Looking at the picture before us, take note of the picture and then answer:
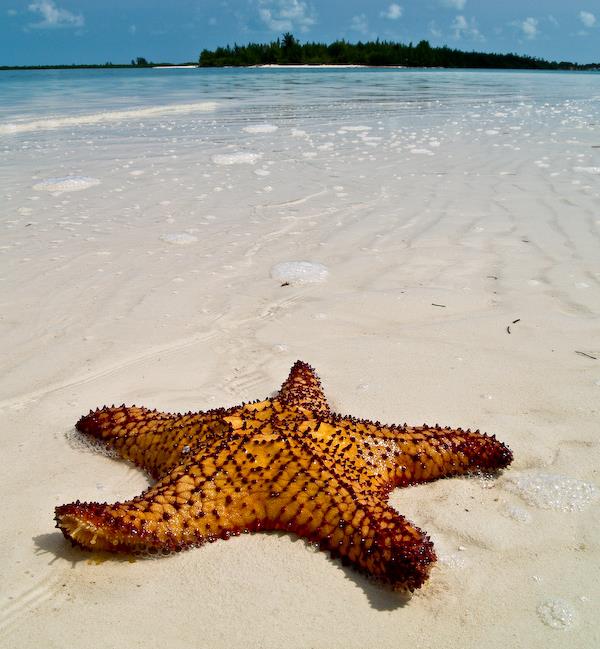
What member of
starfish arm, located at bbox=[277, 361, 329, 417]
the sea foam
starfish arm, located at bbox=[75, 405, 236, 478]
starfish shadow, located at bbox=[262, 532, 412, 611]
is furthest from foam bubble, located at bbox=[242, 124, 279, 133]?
starfish shadow, located at bbox=[262, 532, 412, 611]

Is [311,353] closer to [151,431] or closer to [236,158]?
[151,431]

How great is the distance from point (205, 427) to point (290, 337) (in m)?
1.75

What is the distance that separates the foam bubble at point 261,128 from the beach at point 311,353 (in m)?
2.99

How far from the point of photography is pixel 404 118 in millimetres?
15398

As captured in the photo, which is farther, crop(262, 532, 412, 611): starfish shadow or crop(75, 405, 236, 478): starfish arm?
crop(75, 405, 236, 478): starfish arm

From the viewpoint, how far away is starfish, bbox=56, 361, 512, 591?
2.17m

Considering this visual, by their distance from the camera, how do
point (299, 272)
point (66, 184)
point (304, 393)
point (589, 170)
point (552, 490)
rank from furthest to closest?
1. point (589, 170)
2. point (66, 184)
3. point (299, 272)
4. point (304, 393)
5. point (552, 490)

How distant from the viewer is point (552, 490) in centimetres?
274

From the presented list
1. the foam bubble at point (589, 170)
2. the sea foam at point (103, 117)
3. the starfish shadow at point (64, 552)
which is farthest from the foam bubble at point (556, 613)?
the sea foam at point (103, 117)

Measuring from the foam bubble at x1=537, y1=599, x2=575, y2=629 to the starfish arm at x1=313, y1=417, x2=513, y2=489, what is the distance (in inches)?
25.5

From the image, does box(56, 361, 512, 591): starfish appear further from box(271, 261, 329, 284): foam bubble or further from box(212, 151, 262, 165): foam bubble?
box(212, 151, 262, 165): foam bubble

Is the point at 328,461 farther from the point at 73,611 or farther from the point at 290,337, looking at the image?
the point at 290,337

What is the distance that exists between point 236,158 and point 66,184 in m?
2.70

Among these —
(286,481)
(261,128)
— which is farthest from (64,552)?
(261,128)
